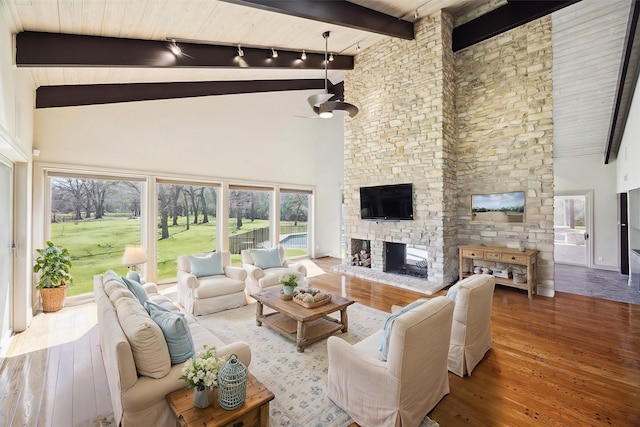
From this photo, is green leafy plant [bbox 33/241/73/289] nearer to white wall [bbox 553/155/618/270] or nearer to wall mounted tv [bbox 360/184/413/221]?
wall mounted tv [bbox 360/184/413/221]

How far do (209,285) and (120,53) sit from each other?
Result: 3.24 m

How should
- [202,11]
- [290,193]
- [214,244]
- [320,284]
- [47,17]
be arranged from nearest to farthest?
1. [47,17]
2. [202,11]
3. [320,284]
4. [214,244]
5. [290,193]

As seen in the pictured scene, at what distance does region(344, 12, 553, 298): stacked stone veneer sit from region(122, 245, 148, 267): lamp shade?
15.2 feet

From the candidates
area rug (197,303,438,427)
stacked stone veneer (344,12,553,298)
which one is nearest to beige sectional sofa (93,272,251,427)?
area rug (197,303,438,427)

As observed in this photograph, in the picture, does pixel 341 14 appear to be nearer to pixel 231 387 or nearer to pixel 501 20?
pixel 501 20

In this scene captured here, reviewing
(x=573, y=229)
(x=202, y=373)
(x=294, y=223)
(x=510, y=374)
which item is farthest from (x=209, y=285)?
(x=573, y=229)

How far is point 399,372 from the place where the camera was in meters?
1.75

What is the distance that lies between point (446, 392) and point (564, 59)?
6399 mm

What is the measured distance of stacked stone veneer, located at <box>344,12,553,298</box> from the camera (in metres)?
4.86

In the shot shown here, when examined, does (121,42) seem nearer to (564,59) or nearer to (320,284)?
(320,284)

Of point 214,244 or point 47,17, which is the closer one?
point 47,17

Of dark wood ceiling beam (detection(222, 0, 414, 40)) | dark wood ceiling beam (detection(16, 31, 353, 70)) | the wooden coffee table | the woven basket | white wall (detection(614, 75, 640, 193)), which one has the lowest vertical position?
the wooden coffee table

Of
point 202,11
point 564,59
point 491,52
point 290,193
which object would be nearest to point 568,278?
point 564,59

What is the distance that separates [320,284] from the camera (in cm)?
570
